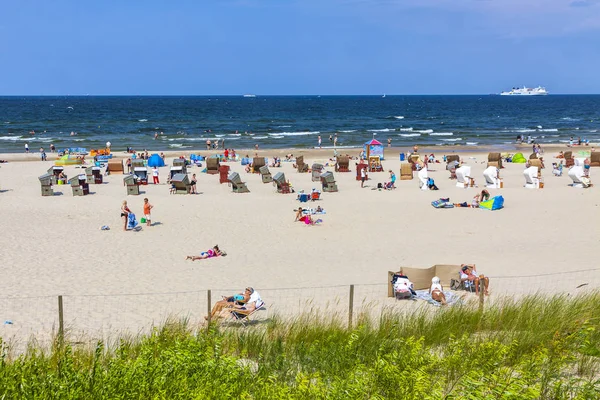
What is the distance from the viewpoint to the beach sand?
12008 millimetres

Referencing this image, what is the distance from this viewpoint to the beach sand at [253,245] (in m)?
12.0

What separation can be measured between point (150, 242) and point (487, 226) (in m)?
8.95

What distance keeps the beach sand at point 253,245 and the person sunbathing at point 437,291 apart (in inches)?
35.4

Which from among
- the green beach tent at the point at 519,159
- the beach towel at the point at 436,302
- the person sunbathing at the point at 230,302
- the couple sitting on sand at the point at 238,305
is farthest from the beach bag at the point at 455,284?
the green beach tent at the point at 519,159

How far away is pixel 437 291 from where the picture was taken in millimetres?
11656

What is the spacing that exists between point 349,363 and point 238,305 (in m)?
4.13

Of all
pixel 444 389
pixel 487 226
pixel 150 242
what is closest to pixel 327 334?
pixel 444 389

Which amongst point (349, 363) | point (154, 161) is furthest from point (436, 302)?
point (154, 161)

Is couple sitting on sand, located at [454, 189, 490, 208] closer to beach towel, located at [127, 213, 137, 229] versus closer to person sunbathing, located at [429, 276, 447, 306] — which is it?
person sunbathing, located at [429, 276, 447, 306]

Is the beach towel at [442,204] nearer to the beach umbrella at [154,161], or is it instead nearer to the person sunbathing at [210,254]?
the person sunbathing at [210,254]

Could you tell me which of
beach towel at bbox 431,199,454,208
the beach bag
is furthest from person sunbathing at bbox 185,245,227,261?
beach towel at bbox 431,199,454,208

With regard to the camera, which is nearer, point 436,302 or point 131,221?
point 436,302

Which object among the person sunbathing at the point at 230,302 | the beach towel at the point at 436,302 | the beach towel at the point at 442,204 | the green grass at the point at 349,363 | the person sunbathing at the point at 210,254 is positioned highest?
the green grass at the point at 349,363

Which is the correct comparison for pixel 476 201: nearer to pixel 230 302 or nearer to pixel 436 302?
pixel 436 302
